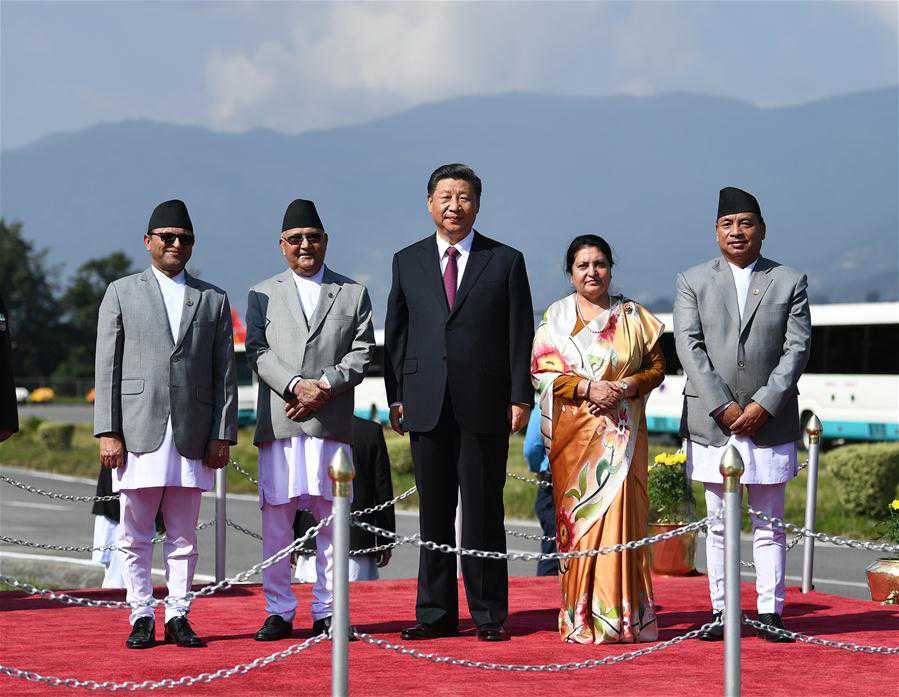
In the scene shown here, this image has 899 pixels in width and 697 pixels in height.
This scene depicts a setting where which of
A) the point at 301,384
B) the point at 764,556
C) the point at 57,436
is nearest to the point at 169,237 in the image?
the point at 301,384

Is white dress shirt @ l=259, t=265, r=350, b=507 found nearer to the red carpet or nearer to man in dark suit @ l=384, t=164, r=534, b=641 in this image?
man in dark suit @ l=384, t=164, r=534, b=641

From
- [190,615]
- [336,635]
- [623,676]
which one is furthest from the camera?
[190,615]

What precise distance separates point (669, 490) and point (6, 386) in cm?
610

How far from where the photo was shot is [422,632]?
709cm

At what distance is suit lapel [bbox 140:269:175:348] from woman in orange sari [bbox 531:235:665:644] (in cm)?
189

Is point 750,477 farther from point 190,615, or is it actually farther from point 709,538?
point 190,615

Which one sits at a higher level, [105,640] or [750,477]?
[750,477]

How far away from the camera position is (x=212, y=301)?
7.18 meters

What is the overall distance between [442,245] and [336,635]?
2.68 meters

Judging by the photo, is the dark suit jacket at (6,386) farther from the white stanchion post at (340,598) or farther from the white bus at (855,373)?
the white bus at (855,373)

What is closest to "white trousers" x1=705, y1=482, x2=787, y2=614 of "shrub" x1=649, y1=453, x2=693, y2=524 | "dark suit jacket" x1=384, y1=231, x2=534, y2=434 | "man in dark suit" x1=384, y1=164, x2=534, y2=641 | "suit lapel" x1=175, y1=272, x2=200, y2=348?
"man in dark suit" x1=384, y1=164, x2=534, y2=641

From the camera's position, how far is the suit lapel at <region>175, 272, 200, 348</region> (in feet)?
23.1

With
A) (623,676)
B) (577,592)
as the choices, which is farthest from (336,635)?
(577,592)

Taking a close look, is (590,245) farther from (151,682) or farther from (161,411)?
(151,682)
